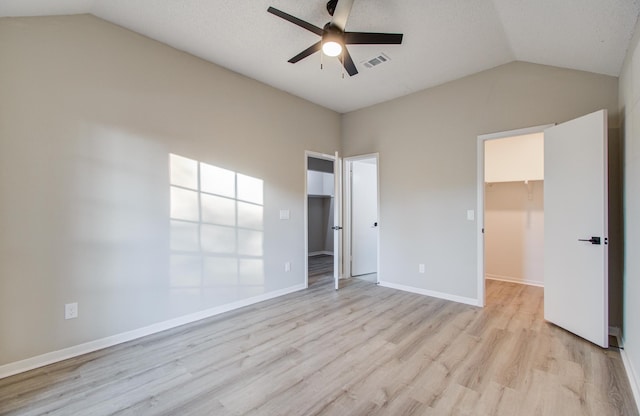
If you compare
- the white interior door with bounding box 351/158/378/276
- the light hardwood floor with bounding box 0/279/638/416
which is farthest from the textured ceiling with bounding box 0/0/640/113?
the light hardwood floor with bounding box 0/279/638/416

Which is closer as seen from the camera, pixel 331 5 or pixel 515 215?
pixel 331 5

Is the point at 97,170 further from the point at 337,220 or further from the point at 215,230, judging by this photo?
the point at 337,220

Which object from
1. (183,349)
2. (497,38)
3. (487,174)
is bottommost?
(183,349)

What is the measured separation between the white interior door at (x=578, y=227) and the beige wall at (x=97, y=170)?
347cm

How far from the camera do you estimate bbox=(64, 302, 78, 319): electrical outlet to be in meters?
2.29

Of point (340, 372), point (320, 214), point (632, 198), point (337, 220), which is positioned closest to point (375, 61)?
point (337, 220)

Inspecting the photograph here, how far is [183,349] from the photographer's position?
8.00ft

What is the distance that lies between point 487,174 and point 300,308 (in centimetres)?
369

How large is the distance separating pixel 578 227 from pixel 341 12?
2.83m

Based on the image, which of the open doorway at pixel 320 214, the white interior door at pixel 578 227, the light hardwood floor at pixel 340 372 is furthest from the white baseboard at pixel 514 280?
the open doorway at pixel 320 214

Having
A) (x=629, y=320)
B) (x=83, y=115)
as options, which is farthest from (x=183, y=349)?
(x=629, y=320)

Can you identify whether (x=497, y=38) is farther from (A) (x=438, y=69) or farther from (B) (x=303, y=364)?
(B) (x=303, y=364)

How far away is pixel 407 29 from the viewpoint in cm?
259

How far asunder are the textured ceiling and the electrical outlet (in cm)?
228
